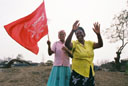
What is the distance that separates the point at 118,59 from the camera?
57.5 ft

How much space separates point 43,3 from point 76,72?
200 centimetres

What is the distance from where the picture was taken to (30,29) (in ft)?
12.7

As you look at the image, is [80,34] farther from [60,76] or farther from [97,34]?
[60,76]

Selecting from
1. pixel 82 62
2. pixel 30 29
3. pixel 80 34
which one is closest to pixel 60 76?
pixel 82 62

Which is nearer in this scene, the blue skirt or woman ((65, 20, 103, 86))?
woman ((65, 20, 103, 86))

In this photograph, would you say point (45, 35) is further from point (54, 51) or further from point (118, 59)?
point (118, 59)

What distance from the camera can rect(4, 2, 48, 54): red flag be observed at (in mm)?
3674

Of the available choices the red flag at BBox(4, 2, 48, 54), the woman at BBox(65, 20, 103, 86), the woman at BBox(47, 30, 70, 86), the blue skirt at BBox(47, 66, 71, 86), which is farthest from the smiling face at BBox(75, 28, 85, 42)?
the red flag at BBox(4, 2, 48, 54)

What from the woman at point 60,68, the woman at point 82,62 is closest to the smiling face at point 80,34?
the woman at point 82,62

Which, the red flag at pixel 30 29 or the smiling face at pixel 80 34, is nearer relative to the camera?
the smiling face at pixel 80 34

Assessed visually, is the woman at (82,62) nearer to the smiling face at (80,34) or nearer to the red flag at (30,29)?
the smiling face at (80,34)

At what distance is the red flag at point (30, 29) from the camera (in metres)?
3.67

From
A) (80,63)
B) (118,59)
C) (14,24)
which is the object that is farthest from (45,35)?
(118,59)

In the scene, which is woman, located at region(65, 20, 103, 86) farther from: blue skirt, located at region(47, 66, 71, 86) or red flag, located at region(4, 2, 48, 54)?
red flag, located at region(4, 2, 48, 54)
